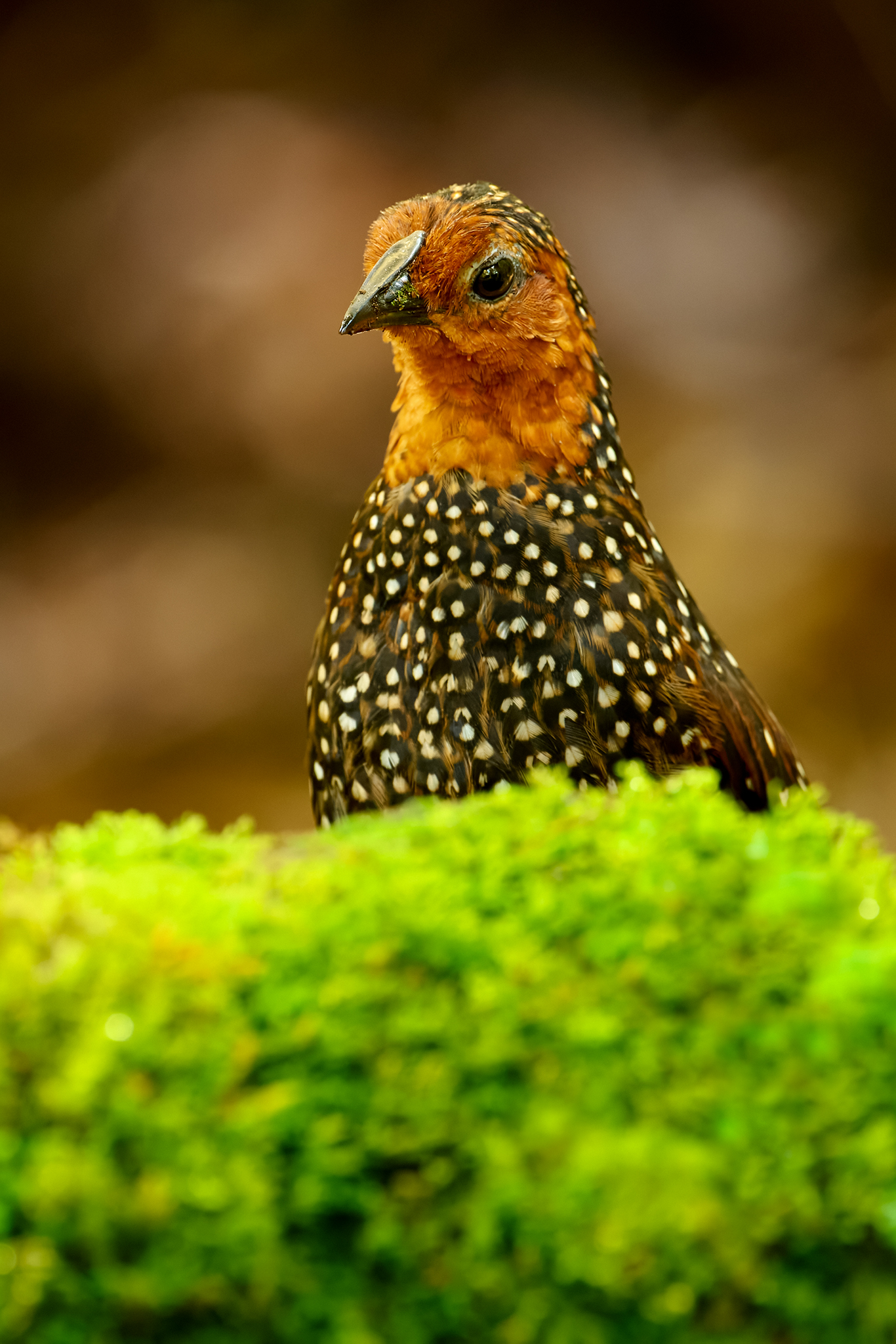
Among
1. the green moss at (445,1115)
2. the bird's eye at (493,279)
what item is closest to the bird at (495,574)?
the bird's eye at (493,279)

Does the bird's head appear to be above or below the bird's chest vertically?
above

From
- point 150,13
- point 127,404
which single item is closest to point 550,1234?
point 127,404

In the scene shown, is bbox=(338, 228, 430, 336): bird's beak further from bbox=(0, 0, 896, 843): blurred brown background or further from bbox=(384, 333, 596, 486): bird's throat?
bbox=(0, 0, 896, 843): blurred brown background

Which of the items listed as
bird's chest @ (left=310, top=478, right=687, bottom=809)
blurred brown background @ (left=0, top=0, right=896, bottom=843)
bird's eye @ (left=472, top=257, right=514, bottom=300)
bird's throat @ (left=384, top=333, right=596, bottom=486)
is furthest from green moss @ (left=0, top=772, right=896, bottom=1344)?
blurred brown background @ (left=0, top=0, right=896, bottom=843)

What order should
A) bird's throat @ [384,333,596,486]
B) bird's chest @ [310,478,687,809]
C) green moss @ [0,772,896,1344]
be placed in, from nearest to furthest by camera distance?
green moss @ [0,772,896,1344] < bird's chest @ [310,478,687,809] < bird's throat @ [384,333,596,486]

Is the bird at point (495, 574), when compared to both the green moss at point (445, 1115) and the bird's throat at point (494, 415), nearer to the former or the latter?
the bird's throat at point (494, 415)

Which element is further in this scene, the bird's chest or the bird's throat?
the bird's throat

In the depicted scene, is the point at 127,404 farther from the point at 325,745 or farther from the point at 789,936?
the point at 789,936

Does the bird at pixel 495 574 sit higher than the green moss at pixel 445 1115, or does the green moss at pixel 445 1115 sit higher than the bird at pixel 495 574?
the bird at pixel 495 574
